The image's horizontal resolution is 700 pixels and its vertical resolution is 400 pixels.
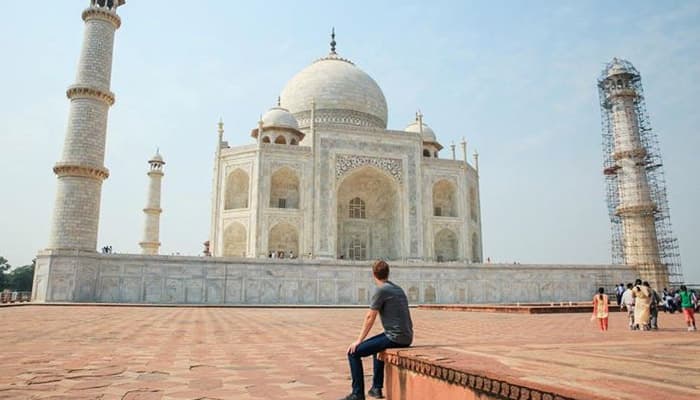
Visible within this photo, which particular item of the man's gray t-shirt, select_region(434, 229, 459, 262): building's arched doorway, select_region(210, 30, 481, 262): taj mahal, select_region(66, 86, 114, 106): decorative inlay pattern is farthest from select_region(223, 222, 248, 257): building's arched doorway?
the man's gray t-shirt

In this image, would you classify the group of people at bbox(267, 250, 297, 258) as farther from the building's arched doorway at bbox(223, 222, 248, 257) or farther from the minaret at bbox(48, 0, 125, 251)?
the minaret at bbox(48, 0, 125, 251)

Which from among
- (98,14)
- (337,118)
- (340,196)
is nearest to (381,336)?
(98,14)

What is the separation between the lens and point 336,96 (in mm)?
27938

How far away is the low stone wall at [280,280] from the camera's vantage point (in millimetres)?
15297

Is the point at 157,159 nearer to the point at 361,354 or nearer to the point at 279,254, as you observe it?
the point at 279,254

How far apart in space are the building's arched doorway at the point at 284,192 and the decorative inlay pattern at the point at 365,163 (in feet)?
7.24

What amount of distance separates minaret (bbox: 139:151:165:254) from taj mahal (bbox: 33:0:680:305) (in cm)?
7

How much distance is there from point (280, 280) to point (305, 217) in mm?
5506

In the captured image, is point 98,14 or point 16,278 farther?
point 16,278

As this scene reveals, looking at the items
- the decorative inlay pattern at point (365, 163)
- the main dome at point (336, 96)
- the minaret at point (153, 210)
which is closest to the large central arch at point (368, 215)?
the decorative inlay pattern at point (365, 163)

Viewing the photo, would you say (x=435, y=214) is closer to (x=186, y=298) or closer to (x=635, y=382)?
(x=186, y=298)

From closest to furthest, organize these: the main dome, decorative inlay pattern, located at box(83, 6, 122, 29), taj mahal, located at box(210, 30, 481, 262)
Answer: decorative inlay pattern, located at box(83, 6, 122, 29) → taj mahal, located at box(210, 30, 481, 262) → the main dome

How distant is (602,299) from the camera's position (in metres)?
7.71

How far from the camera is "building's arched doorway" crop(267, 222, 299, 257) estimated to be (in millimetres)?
22766
